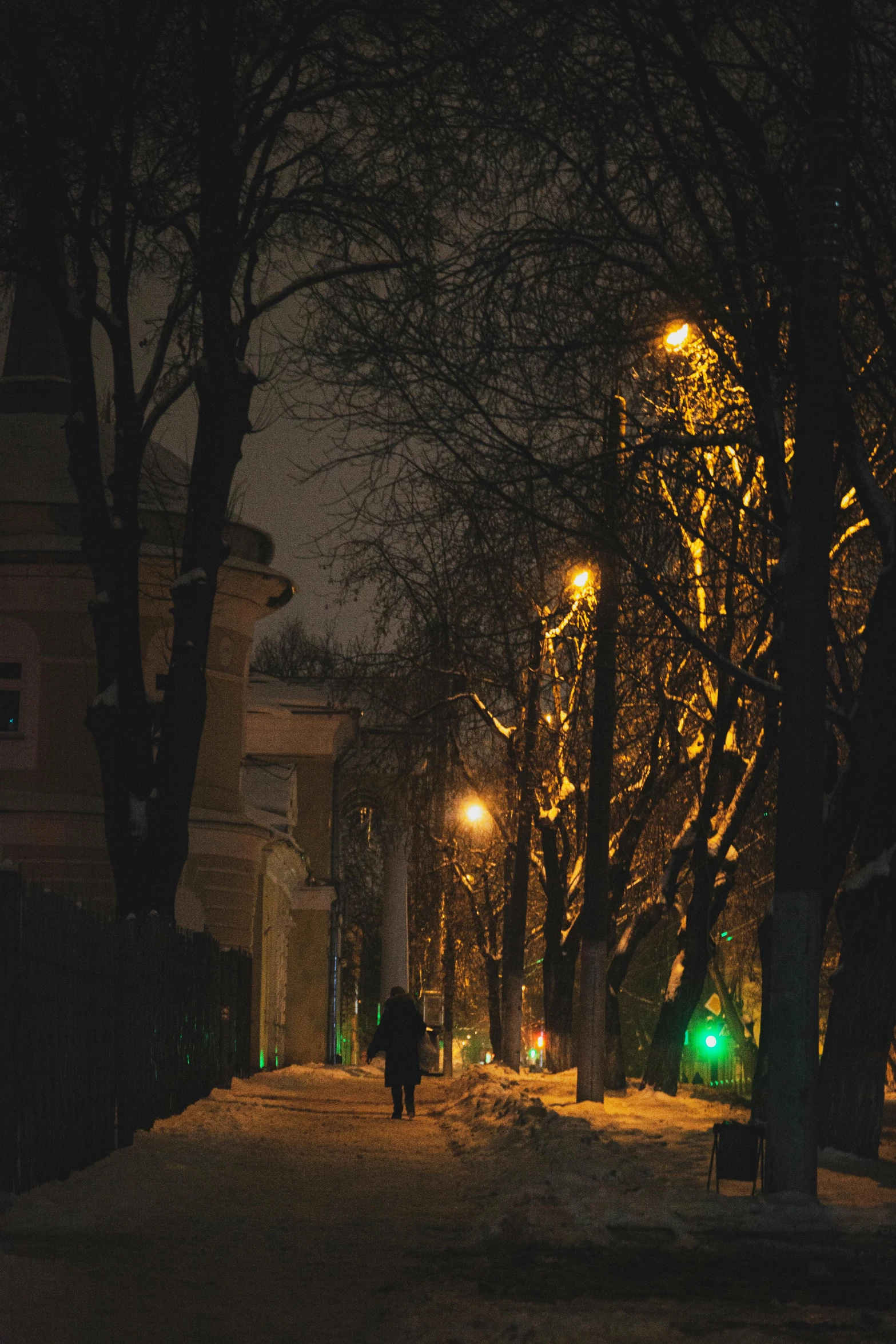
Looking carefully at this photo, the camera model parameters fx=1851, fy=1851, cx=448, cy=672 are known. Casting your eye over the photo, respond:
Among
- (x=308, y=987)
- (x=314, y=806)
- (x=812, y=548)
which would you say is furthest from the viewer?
(x=314, y=806)

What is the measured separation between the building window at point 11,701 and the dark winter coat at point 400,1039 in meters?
10.8

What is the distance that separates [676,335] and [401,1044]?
11.1 meters

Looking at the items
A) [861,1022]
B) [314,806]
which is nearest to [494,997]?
[314,806]

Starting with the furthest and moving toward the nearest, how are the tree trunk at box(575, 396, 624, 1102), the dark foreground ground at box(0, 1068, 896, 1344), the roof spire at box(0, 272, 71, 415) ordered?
the roof spire at box(0, 272, 71, 415) < the tree trunk at box(575, 396, 624, 1102) < the dark foreground ground at box(0, 1068, 896, 1344)

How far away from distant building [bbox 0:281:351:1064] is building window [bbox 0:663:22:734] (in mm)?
22

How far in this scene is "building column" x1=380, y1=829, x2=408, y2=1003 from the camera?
2356 inches

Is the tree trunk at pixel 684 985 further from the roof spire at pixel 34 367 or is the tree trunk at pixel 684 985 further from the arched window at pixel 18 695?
the roof spire at pixel 34 367

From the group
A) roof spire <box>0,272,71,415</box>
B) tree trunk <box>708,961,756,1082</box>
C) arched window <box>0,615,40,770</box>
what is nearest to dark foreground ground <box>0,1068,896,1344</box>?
arched window <box>0,615,40,770</box>

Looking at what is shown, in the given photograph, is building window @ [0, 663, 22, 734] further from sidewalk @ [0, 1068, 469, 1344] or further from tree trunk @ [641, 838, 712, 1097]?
sidewalk @ [0, 1068, 469, 1344]

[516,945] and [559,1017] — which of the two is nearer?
[559,1017]

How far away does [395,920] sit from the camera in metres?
60.7

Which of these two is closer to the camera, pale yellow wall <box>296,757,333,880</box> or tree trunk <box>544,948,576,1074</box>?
tree trunk <box>544,948,576,1074</box>

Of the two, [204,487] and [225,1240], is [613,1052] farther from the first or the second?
[225,1240]

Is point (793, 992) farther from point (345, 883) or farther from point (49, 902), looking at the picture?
point (345, 883)
